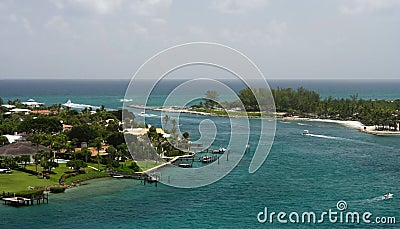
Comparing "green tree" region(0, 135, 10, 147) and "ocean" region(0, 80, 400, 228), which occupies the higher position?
"green tree" region(0, 135, 10, 147)

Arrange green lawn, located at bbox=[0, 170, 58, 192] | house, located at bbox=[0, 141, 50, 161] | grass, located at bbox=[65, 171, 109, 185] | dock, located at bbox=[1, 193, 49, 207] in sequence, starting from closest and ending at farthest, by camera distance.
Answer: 1. dock, located at bbox=[1, 193, 49, 207]
2. green lawn, located at bbox=[0, 170, 58, 192]
3. grass, located at bbox=[65, 171, 109, 185]
4. house, located at bbox=[0, 141, 50, 161]

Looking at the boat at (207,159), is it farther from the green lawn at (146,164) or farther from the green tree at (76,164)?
the green tree at (76,164)

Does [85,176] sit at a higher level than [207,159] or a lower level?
lower

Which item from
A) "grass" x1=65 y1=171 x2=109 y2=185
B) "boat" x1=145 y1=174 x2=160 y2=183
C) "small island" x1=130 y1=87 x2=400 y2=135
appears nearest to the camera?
"grass" x1=65 y1=171 x2=109 y2=185


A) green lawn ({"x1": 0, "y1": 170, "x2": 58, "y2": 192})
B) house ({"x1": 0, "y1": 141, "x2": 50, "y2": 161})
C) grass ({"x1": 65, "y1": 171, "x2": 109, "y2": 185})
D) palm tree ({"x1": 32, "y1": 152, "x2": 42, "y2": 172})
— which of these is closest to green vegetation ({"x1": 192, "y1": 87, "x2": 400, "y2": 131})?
house ({"x1": 0, "y1": 141, "x2": 50, "y2": 161})

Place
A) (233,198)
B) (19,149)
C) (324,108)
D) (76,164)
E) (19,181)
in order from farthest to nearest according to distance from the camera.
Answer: (324,108) < (19,149) < (76,164) < (19,181) < (233,198)

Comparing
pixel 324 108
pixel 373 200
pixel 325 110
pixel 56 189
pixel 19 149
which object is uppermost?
pixel 324 108

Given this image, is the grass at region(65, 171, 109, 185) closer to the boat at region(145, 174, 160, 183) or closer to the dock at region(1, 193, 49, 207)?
the boat at region(145, 174, 160, 183)

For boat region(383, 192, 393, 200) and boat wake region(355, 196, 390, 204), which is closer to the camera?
boat wake region(355, 196, 390, 204)

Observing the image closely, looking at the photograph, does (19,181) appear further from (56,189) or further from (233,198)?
(233,198)

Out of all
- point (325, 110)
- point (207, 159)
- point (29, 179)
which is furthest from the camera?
point (325, 110)

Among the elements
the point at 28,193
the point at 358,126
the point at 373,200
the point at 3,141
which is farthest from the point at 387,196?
the point at 358,126

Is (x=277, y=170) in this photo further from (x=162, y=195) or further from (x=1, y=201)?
(x=1, y=201)
